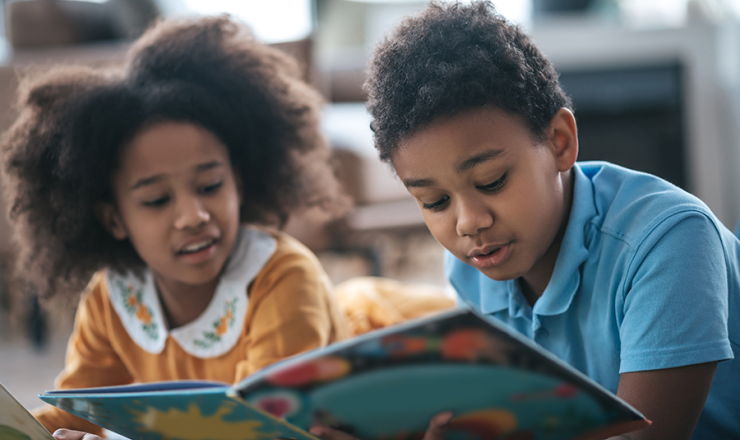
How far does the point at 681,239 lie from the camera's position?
0.57m

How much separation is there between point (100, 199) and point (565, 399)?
2.45 feet

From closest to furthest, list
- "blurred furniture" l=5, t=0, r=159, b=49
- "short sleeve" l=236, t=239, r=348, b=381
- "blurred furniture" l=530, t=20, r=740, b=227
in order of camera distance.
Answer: "short sleeve" l=236, t=239, r=348, b=381 < "blurred furniture" l=5, t=0, r=159, b=49 < "blurred furniture" l=530, t=20, r=740, b=227

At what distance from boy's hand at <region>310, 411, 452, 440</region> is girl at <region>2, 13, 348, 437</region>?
0.38 m

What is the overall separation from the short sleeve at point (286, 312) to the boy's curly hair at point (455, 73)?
0.95 feet

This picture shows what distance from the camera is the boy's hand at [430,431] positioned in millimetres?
446

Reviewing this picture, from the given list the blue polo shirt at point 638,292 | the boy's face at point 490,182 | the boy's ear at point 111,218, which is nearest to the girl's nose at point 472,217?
the boy's face at point 490,182

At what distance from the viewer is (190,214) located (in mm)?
843

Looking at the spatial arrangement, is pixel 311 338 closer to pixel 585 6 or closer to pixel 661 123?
pixel 661 123

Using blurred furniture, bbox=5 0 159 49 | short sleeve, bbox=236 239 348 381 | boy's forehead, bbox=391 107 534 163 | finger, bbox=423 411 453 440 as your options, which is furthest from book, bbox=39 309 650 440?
blurred furniture, bbox=5 0 159 49

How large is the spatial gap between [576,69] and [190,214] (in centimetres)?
→ 223

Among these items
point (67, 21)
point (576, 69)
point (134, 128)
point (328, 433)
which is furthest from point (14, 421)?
point (576, 69)

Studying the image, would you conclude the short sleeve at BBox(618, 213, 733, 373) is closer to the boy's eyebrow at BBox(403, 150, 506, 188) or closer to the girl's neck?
the boy's eyebrow at BBox(403, 150, 506, 188)

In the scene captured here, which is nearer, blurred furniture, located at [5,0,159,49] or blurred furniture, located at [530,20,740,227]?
blurred furniture, located at [5,0,159,49]

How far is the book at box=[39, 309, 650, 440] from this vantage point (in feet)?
1.29
